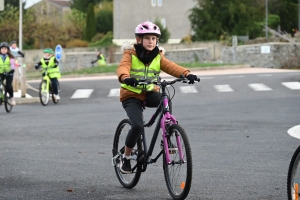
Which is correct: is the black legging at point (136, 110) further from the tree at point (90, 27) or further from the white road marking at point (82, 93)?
the tree at point (90, 27)

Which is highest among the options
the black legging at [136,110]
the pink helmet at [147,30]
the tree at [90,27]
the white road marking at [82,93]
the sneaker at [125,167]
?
the tree at [90,27]

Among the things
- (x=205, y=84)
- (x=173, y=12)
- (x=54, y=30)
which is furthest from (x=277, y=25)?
(x=205, y=84)

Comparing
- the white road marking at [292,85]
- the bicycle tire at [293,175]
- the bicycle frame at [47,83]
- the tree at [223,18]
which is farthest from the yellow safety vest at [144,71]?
the tree at [223,18]

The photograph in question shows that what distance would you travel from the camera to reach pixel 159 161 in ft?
37.7

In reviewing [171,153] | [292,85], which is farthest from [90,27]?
[171,153]

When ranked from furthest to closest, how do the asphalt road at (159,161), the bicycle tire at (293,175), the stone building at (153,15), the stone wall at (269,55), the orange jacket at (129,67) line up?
the stone building at (153,15)
the stone wall at (269,55)
the asphalt road at (159,161)
the orange jacket at (129,67)
the bicycle tire at (293,175)

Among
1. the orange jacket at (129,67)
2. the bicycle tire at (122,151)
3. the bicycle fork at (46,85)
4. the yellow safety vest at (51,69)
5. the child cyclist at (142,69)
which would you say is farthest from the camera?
the yellow safety vest at (51,69)

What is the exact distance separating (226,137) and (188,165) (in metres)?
7.07

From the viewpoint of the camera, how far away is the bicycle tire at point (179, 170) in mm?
7852

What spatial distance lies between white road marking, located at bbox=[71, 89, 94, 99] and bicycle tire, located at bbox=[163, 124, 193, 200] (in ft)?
68.1

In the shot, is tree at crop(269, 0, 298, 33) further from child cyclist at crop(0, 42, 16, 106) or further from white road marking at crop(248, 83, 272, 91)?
child cyclist at crop(0, 42, 16, 106)

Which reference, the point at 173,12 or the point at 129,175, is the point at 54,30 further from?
the point at 129,175

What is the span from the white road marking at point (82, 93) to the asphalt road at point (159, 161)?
222 centimetres

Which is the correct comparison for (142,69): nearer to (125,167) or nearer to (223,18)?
(125,167)
